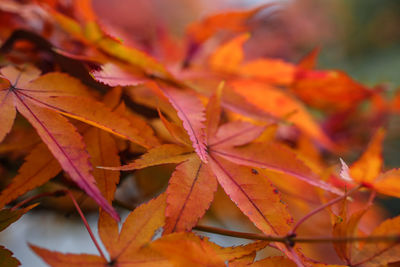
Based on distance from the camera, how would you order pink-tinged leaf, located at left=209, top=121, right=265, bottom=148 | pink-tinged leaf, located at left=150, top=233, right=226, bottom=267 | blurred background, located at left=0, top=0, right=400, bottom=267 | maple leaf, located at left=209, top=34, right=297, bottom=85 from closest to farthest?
1. pink-tinged leaf, located at left=150, top=233, right=226, bottom=267
2. pink-tinged leaf, located at left=209, top=121, right=265, bottom=148
3. maple leaf, located at left=209, top=34, right=297, bottom=85
4. blurred background, located at left=0, top=0, right=400, bottom=267

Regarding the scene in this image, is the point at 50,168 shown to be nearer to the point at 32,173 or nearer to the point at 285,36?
the point at 32,173

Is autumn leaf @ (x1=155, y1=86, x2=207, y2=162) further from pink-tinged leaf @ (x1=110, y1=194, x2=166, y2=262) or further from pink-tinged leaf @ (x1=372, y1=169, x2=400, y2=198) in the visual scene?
pink-tinged leaf @ (x1=372, y1=169, x2=400, y2=198)

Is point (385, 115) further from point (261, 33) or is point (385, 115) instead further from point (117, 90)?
point (117, 90)

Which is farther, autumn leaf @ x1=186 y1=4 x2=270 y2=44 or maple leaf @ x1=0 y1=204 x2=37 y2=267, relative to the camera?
autumn leaf @ x1=186 y1=4 x2=270 y2=44

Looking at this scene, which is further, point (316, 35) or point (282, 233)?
point (316, 35)

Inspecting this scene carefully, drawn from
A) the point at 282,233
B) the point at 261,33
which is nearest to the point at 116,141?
the point at 282,233

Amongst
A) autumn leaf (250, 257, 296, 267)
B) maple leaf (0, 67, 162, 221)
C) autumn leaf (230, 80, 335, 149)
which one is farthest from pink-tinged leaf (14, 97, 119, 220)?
autumn leaf (230, 80, 335, 149)

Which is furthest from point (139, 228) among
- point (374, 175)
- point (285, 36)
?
point (285, 36)
